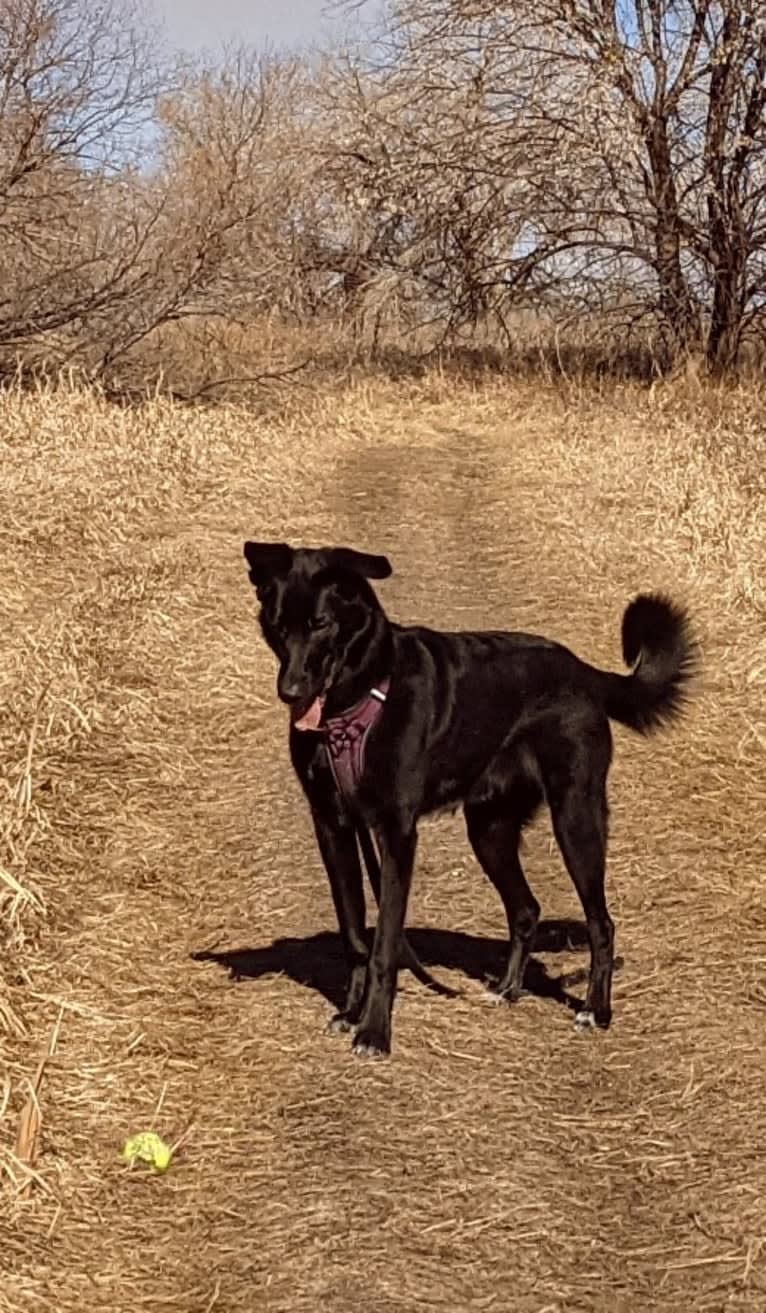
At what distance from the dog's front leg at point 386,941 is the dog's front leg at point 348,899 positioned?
0.11 meters

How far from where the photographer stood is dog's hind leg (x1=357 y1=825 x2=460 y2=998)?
449 cm

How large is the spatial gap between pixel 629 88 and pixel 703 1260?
1639 cm

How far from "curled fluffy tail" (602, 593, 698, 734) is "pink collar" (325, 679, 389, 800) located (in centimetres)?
76

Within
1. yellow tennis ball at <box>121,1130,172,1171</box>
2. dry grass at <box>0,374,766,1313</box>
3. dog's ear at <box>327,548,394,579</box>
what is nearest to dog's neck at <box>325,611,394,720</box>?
dog's ear at <box>327,548,394,579</box>

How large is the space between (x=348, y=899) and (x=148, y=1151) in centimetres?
95

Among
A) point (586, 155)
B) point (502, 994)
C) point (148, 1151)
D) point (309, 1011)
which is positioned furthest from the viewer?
point (586, 155)

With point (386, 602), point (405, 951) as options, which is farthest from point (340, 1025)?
point (386, 602)

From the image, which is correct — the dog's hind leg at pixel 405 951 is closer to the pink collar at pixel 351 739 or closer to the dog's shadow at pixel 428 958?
the dog's shadow at pixel 428 958

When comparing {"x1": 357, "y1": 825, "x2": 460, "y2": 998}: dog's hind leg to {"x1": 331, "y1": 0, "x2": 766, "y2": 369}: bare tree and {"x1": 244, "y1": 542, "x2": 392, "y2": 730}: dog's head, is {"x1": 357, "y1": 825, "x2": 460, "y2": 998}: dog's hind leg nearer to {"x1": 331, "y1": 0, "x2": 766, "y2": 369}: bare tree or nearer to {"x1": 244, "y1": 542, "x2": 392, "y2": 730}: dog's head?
{"x1": 244, "y1": 542, "x2": 392, "y2": 730}: dog's head

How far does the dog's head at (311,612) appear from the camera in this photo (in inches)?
162

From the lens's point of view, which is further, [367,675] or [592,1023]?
[592,1023]

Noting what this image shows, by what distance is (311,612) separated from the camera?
411cm

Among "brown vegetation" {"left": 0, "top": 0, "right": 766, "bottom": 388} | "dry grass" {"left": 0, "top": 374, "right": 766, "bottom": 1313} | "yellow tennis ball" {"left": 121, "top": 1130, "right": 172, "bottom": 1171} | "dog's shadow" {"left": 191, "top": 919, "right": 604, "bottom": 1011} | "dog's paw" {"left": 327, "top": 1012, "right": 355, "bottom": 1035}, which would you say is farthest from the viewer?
"brown vegetation" {"left": 0, "top": 0, "right": 766, "bottom": 388}

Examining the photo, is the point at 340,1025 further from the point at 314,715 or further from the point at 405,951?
the point at 314,715
